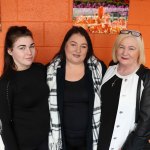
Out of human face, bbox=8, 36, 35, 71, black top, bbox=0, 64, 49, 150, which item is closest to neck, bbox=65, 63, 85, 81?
black top, bbox=0, 64, 49, 150

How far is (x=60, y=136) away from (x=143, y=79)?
2.50 feet

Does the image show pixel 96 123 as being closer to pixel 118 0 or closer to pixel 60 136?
pixel 60 136

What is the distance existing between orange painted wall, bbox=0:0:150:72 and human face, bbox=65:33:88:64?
0.43m

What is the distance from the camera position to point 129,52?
5.09ft

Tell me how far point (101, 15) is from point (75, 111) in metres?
0.99

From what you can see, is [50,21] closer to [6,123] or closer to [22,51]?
[22,51]

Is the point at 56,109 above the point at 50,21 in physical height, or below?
below

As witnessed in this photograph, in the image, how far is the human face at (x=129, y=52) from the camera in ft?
5.09

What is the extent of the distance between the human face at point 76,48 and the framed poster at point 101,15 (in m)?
0.43

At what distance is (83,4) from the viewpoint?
2.06 metres

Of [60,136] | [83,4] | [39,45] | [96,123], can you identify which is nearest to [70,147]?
[60,136]

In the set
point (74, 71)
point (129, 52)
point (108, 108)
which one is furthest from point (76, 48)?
point (108, 108)

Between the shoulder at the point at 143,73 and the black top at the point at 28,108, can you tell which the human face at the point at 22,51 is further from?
the shoulder at the point at 143,73

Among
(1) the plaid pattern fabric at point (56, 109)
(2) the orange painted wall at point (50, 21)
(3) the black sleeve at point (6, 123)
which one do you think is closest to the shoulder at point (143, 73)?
(1) the plaid pattern fabric at point (56, 109)
